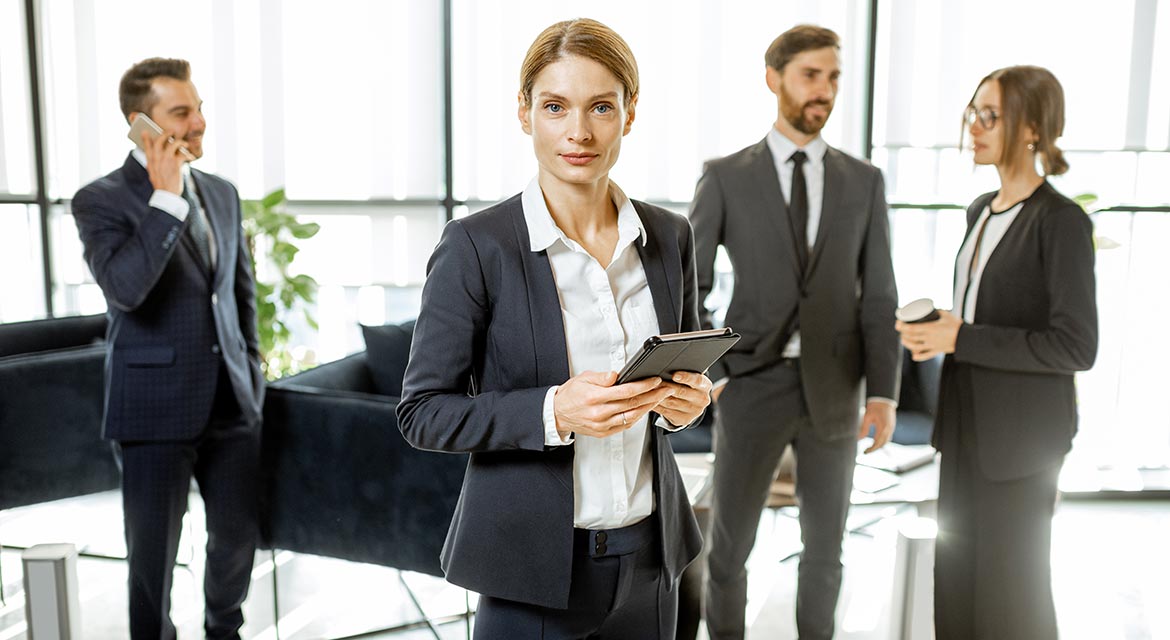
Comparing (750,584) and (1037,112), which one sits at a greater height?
(1037,112)

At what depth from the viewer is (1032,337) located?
2492 millimetres

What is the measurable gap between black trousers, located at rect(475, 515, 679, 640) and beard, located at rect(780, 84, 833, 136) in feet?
5.20

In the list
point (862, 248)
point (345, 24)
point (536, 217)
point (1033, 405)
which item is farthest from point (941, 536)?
point (345, 24)

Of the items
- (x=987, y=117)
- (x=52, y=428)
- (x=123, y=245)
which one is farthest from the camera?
(x=52, y=428)

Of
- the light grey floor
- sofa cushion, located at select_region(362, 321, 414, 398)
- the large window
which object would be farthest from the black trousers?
the large window

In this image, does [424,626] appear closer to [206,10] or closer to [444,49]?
[444,49]

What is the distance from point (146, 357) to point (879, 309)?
2.05 metres

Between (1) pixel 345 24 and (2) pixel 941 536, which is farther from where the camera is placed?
(1) pixel 345 24

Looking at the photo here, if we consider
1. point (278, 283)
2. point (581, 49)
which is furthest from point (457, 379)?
point (278, 283)

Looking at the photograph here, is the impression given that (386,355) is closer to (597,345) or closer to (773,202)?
(773,202)

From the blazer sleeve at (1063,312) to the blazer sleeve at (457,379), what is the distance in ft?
4.88

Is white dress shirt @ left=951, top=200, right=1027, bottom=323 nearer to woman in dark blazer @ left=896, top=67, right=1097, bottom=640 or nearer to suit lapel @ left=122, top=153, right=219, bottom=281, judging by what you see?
woman in dark blazer @ left=896, top=67, right=1097, bottom=640

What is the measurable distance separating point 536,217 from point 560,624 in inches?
24.8

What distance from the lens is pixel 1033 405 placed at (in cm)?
255
